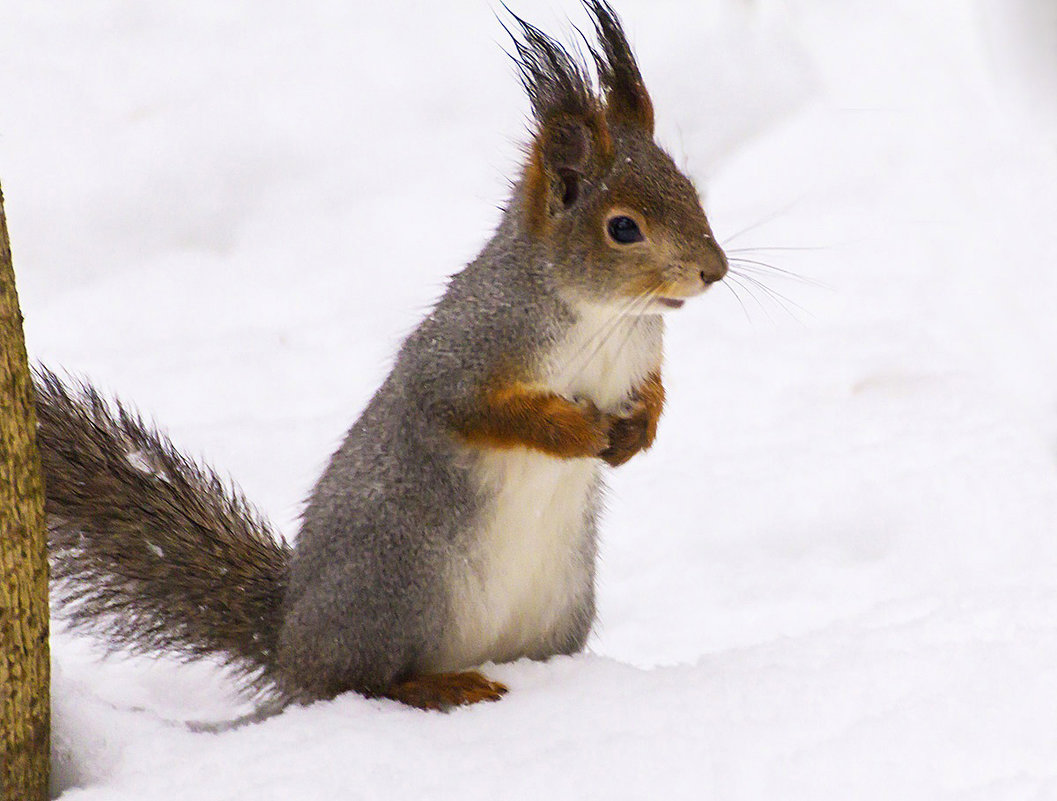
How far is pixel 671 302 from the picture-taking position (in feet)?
5.91

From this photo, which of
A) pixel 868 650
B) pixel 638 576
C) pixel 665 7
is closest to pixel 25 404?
pixel 868 650

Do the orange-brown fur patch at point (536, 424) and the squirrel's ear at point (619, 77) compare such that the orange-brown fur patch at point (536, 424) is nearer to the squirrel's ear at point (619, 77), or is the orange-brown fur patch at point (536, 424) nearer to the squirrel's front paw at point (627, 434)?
the squirrel's front paw at point (627, 434)

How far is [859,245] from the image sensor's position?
142 inches

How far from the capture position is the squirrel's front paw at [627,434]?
1.85 meters

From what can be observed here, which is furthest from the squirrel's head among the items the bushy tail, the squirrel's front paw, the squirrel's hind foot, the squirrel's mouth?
the bushy tail

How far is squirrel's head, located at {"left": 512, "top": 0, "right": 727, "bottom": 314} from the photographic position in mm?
1797

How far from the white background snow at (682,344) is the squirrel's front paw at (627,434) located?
294 mm

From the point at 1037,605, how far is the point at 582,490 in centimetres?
70

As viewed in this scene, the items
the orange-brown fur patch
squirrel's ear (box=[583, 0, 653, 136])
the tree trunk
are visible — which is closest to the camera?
the tree trunk

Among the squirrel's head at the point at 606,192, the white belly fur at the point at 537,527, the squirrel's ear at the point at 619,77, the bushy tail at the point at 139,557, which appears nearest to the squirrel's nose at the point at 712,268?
the squirrel's head at the point at 606,192

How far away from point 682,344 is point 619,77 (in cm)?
148

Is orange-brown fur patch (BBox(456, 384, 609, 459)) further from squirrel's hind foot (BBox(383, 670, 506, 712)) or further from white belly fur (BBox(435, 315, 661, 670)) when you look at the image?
squirrel's hind foot (BBox(383, 670, 506, 712))

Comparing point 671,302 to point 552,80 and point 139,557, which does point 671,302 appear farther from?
point 139,557

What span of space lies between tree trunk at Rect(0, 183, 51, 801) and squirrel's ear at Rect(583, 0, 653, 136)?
822 mm
